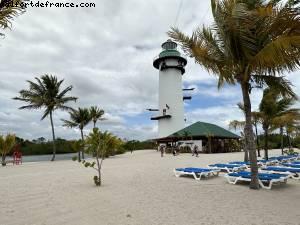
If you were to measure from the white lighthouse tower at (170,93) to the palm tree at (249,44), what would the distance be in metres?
29.7

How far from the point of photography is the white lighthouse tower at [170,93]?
38.8 metres

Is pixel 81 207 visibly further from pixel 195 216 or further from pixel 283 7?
pixel 283 7

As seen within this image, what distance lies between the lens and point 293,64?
630cm

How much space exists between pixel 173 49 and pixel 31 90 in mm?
24241

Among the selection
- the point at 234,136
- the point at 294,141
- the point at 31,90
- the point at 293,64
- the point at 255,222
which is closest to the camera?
the point at 255,222

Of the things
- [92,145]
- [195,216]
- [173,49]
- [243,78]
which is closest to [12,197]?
[92,145]

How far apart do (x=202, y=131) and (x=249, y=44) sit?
84.2 ft

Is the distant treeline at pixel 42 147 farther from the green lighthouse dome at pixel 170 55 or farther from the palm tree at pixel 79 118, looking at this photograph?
the green lighthouse dome at pixel 170 55

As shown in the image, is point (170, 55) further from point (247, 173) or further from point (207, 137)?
point (247, 173)

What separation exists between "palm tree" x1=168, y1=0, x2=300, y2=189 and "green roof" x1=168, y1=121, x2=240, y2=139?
74.7 feet

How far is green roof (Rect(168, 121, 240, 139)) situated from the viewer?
103ft

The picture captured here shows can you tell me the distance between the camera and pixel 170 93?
39156 millimetres

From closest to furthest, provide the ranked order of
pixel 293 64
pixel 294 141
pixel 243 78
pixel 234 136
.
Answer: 1. pixel 293 64
2. pixel 243 78
3. pixel 234 136
4. pixel 294 141

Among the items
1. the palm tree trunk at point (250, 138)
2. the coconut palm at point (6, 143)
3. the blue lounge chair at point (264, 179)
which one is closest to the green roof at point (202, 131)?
the coconut palm at point (6, 143)
